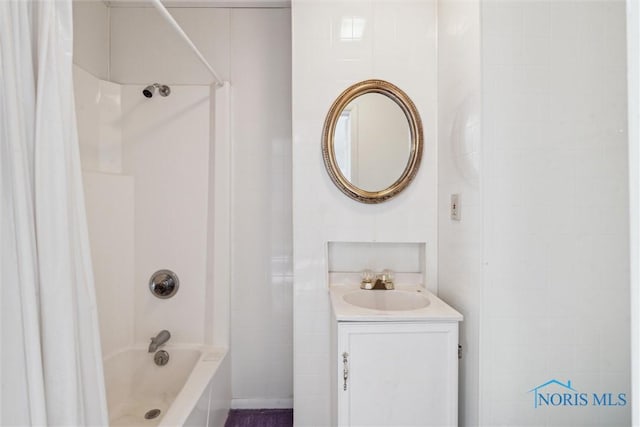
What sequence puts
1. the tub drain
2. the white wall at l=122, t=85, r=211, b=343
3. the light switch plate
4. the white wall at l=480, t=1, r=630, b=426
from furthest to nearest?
the white wall at l=122, t=85, r=211, b=343
the tub drain
the light switch plate
the white wall at l=480, t=1, r=630, b=426

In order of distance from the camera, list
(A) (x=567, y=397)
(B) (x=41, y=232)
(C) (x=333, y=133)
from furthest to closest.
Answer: (C) (x=333, y=133) < (A) (x=567, y=397) < (B) (x=41, y=232)

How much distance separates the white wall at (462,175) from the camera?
1.42 m

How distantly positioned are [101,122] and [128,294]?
3.42 feet

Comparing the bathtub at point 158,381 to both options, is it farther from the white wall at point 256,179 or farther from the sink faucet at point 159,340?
the white wall at point 256,179

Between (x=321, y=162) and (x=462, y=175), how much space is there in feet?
2.32

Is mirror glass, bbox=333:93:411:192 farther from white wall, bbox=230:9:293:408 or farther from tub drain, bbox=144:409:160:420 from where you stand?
tub drain, bbox=144:409:160:420

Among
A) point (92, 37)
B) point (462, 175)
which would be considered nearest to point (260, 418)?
point (462, 175)

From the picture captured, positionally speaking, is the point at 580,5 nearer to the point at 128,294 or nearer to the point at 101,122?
the point at 101,122

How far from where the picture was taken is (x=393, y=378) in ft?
4.72

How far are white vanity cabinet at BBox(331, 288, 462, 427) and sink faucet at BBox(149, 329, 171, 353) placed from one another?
118 centimetres

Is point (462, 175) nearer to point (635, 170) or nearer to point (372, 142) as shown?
point (372, 142)

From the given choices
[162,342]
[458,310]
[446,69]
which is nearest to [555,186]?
[458,310]

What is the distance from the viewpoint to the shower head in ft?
6.82

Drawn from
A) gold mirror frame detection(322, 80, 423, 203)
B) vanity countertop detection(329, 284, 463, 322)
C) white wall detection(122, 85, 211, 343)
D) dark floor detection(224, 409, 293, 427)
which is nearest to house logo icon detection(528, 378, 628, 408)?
vanity countertop detection(329, 284, 463, 322)
